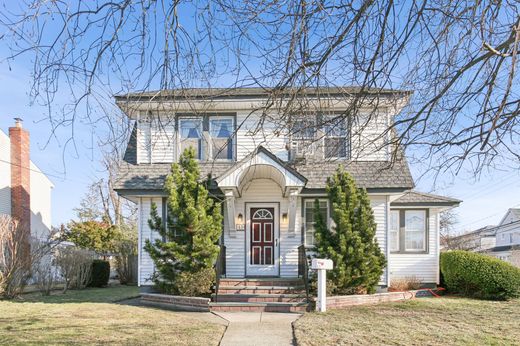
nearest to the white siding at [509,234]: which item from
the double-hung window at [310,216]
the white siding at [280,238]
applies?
the double-hung window at [310,216]

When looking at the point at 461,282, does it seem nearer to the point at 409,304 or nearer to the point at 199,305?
the point at 409,304

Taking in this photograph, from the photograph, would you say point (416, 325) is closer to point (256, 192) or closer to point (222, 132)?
point (256, 192)

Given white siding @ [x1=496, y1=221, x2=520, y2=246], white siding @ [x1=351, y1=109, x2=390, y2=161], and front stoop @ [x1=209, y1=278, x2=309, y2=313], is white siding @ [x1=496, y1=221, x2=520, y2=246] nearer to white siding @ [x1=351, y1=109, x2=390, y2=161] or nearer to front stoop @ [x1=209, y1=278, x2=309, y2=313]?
front stoop @ [x1=209, y1=278, x2=309, y2=313]

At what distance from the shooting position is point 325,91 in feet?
14.9

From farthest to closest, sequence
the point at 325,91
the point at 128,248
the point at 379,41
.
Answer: the point at 128,248, the point at 325,91, the point at 379,41

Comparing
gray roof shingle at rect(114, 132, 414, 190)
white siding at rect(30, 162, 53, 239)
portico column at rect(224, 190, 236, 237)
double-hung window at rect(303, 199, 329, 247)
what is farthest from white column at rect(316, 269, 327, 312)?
white siding at rect(30, 162, 53, 239)

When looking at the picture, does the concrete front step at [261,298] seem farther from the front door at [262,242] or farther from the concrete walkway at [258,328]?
the front door at [262,242]

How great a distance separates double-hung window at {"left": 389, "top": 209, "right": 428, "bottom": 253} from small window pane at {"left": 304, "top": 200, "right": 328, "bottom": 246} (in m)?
2.93

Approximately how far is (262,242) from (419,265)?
5553 mm

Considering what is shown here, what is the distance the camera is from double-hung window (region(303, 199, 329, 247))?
12000 millimetres

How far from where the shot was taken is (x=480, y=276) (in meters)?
11.4

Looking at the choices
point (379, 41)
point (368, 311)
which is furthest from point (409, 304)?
point (379, 41)

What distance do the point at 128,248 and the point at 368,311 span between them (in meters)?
12.6

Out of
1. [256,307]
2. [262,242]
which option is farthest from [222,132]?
[256,307]
